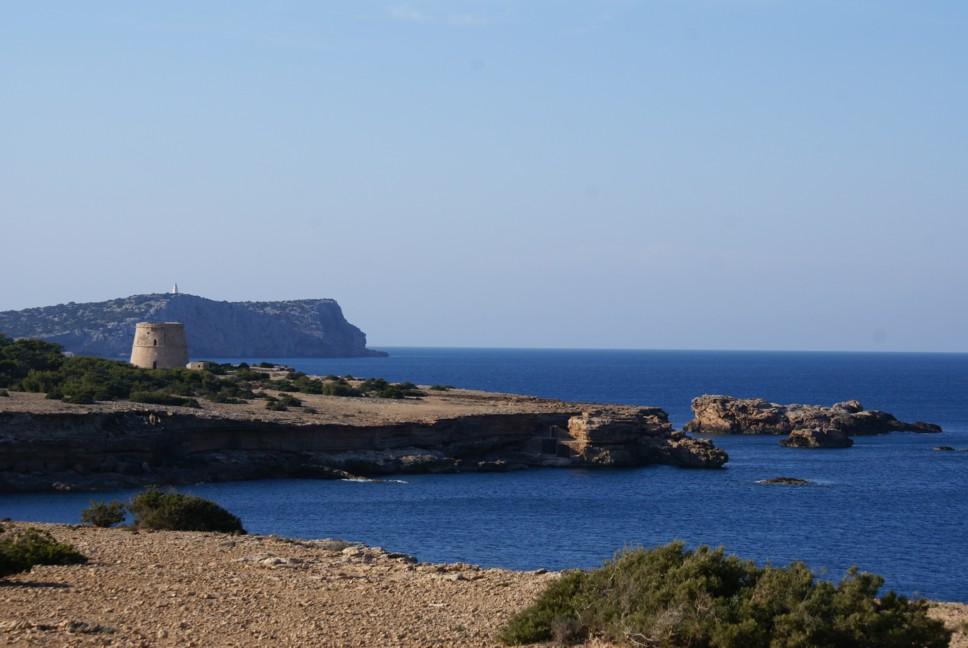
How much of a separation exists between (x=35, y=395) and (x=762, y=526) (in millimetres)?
30814

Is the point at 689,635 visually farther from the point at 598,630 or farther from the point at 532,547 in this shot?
the point at 532,547

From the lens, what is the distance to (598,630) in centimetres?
1119

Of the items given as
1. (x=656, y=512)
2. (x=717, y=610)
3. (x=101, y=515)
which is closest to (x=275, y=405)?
(x=656, y=512)

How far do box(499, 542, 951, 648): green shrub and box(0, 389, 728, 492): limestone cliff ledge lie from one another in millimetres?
32394

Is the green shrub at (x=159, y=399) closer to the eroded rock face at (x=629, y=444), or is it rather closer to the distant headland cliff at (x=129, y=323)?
the eroded rock face at (x=629, y=444)

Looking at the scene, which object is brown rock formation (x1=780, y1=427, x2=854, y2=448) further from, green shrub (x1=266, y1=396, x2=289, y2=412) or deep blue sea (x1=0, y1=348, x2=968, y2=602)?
green shrub (x1=266, y1=396, x2=289, y2=412)

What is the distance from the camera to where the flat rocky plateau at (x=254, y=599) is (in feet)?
37.3

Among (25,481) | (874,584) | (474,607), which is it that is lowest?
(25,481)

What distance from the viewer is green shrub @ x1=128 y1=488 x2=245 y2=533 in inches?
816

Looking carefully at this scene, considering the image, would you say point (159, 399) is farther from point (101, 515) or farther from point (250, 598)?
point (250, 598)

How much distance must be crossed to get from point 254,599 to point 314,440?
35538 mm

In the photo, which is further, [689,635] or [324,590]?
[324,590]

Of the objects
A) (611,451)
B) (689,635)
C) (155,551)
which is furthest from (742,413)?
(689,635)

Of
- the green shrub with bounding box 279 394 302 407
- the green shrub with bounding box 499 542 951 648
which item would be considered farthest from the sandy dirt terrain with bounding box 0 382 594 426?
the green shrub with bounding box 499 542 951 648
